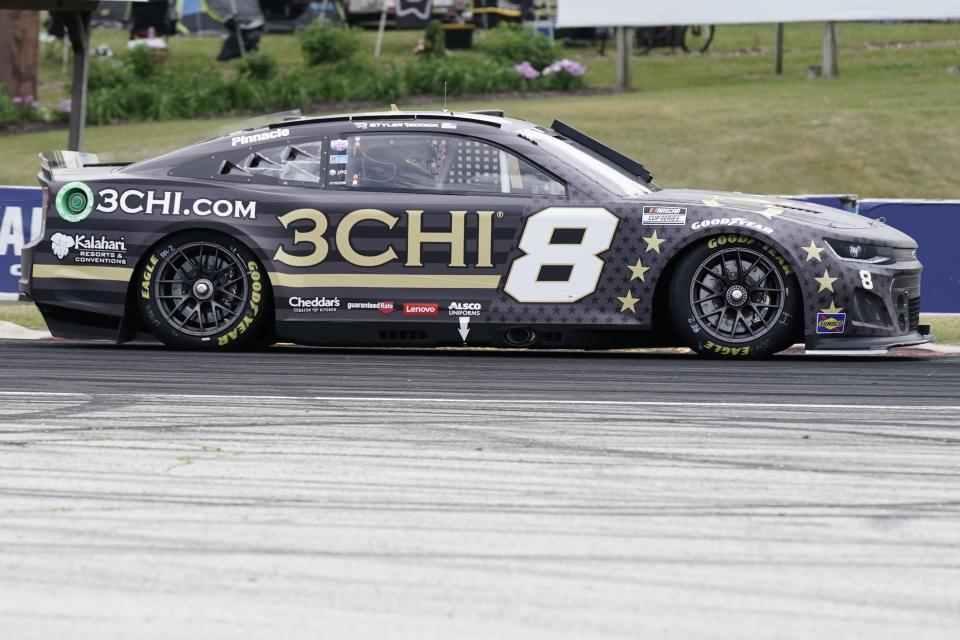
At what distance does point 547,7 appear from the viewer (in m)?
35.3

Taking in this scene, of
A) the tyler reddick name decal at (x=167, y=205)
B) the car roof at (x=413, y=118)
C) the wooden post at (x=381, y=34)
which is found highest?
the wooden post at (x=381, y=34)

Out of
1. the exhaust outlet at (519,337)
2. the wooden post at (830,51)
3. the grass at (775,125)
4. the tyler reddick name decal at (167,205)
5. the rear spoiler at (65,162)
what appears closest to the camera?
the exhaust outlet at (519,337)

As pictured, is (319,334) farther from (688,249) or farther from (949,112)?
(949,112)

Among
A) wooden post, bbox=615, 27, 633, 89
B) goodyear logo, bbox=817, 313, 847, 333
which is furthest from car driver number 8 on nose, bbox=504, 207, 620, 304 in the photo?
wooden post, bbox=615, 27, 633, 89

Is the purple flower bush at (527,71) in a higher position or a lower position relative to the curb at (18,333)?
higher

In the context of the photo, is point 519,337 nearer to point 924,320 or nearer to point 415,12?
point 924,320

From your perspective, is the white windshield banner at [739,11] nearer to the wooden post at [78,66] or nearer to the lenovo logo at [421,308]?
the wooden post at [78,66]

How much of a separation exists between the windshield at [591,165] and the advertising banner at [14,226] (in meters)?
5.28

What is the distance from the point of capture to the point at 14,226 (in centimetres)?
1277

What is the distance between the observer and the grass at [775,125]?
19.9 meters

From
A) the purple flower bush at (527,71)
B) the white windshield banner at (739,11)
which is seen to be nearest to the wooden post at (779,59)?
the white windshield banner at (739,11)

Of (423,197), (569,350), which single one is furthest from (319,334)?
(569,350)

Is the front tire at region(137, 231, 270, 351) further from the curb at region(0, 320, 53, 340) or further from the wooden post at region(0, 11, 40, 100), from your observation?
the wooden post at region(0, 11, 40, 100)

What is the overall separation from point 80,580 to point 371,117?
524 cm
